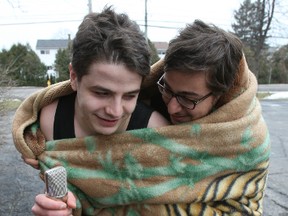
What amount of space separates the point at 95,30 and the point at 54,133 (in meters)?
0.48

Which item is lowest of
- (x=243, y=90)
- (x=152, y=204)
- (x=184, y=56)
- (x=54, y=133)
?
(x=152, y=204)

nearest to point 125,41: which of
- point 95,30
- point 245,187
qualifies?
point 95,30

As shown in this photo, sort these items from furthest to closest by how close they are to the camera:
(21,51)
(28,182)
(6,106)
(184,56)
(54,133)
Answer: (21,51)
(6,106)
(28,182)
(54,133)
(184,56)

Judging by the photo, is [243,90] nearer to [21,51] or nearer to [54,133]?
[54,133]

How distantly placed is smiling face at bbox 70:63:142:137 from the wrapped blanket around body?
9cm

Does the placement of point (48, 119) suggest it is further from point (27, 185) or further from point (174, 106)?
point (27, 185)

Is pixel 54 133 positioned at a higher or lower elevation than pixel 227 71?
lower

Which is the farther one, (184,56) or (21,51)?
(21,51)

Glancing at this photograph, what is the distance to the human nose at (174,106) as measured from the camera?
1.39 metres

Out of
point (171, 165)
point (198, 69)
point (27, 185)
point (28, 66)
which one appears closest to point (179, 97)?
point (198, 69)

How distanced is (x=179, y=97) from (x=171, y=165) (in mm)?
291

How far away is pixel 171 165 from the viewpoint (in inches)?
51.3

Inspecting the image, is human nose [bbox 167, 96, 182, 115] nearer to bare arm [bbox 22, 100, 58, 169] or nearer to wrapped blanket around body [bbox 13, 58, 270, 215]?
wrapped blanket around body [bbox 13, 58, 270, 215]

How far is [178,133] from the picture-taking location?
131 cm
